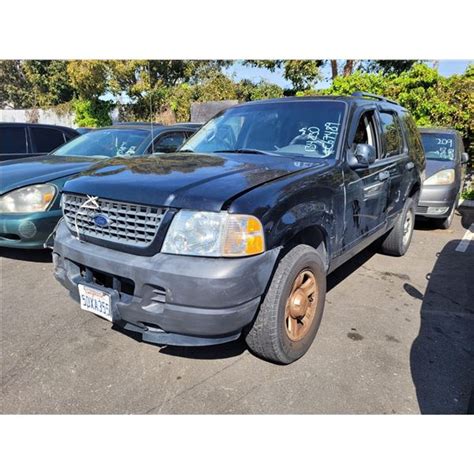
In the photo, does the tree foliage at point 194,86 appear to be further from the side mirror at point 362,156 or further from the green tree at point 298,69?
the side mirror at point 362,156

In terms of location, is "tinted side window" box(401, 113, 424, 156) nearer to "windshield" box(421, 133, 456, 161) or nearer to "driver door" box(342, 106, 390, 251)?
"driver door" box(342, 106, 390, 251)

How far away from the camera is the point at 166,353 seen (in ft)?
8.94

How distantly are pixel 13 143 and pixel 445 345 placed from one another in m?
6.95

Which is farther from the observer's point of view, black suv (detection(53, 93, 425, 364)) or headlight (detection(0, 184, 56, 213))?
headlight (detection(0, 184, 56, 213))

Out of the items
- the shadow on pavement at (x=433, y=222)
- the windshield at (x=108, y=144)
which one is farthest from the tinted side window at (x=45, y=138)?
the shadow on pavement at (x=433, y=222)

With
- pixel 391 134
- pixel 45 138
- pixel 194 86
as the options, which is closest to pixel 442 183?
pixel 391 134

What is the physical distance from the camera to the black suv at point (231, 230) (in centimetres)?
201

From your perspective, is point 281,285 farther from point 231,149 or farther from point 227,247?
point 231,149

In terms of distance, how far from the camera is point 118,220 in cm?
226

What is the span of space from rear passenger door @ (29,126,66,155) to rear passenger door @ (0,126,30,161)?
0.40ft

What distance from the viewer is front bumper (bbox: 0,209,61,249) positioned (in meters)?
3.87

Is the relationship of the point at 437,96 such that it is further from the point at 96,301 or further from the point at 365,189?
the point at 96,301

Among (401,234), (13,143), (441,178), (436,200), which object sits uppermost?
(13,143)

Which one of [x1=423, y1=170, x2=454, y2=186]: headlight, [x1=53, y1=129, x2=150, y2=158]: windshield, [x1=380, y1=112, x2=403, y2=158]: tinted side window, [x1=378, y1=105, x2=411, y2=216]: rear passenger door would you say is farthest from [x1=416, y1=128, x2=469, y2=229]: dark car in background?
[x1=53, y1=129, x2=150, y2=158]: windshield
